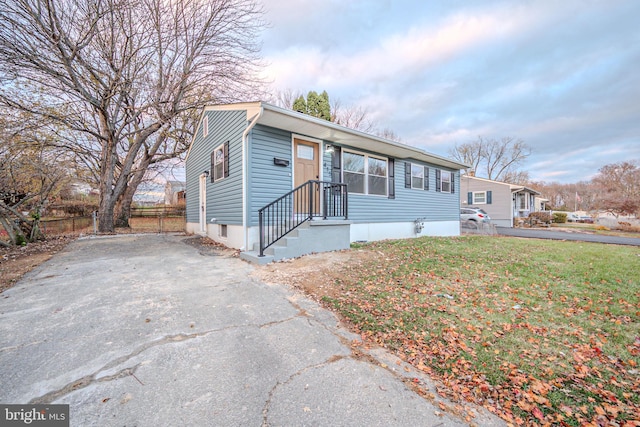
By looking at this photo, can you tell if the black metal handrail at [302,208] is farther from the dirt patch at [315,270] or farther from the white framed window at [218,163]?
the white framed window at [218,163]

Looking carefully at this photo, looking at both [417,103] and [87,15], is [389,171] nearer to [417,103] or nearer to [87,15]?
[87,15]

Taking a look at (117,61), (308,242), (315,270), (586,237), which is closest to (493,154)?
(586,237)

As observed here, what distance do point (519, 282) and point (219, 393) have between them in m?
4.96

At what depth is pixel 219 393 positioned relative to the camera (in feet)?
5.82

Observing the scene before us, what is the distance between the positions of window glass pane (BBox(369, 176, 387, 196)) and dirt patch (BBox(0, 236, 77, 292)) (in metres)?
8.49

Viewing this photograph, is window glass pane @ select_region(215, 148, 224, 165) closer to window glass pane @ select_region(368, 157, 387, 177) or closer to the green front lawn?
window glass pane @ select_region(368, 157, 387, 177)

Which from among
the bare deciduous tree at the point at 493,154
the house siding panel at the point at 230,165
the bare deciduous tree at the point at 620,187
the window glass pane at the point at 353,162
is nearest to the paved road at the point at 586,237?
the bare deciduous tree at the point at 620,187

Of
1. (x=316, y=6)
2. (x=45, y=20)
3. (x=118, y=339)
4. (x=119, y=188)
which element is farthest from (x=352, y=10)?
(x=119, y=188)

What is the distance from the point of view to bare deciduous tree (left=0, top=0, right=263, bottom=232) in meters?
7.59

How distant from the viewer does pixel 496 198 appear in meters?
20.7

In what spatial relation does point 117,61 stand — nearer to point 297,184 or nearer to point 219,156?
point 219,156

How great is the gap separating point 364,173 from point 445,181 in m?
5.56

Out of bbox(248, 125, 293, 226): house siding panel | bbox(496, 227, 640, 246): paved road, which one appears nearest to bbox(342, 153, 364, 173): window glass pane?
bbox(248, 125, 293, 226): house siding panel

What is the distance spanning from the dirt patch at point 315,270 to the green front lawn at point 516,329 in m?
0.21
